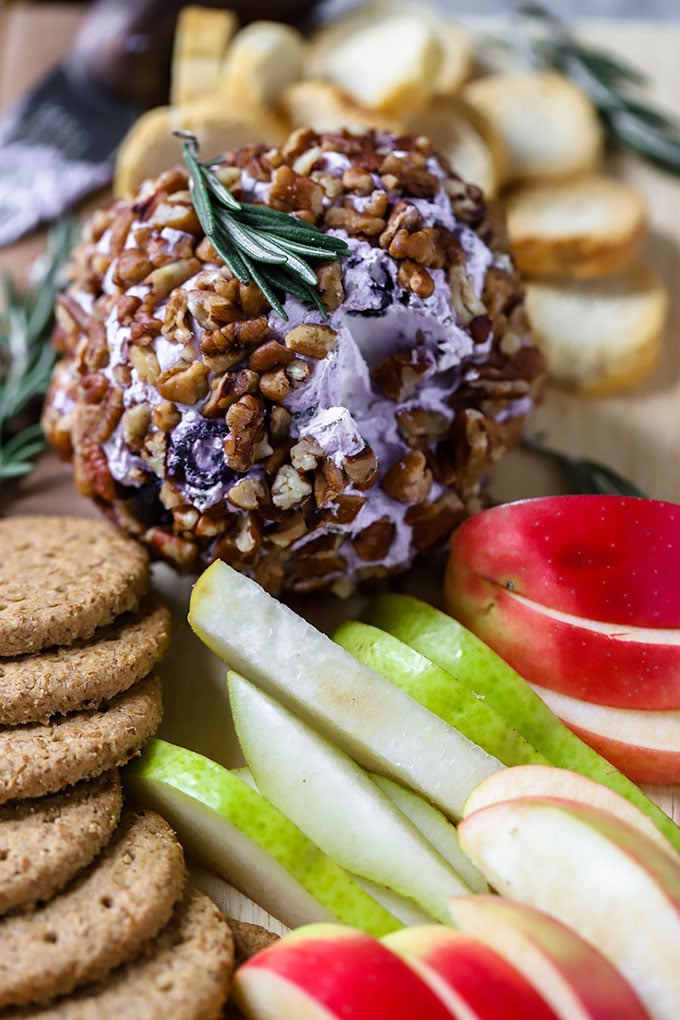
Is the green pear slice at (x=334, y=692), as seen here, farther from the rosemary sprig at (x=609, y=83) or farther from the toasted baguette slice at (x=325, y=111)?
the rosemary sprig at (x=609, y=83)

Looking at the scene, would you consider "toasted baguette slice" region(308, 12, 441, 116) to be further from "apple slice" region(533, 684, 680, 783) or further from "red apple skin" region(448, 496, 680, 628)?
"apple slice" region(533, 684, 680, 783)

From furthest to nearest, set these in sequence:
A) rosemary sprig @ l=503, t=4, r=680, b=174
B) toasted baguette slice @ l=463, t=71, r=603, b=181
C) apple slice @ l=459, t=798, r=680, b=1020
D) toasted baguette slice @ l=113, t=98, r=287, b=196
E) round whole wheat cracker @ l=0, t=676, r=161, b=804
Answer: rosemary sprig @ l=503, t=4, r=680, b=174
toasted baguette slice @ l=463, t=71, r=603, b=181
toasted baguette slice @ l=113, t=98, r=287, b=196
round whole wheat cracker @ l=0, t=676, r=161, b=804
apple slice @ l=459, t=798, r=680, b=1020

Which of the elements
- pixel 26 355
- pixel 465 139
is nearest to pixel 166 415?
pixel 26 355

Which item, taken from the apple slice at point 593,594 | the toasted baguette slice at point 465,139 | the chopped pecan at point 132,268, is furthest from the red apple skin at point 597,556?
the toasted baguette slice at point 465,139

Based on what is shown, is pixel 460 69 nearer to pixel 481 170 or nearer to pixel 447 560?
pixel 481 170

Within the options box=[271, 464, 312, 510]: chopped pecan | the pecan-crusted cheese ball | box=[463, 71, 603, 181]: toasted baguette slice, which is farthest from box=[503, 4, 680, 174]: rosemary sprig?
box=[271, 464, 312, 510]: chopped pecan

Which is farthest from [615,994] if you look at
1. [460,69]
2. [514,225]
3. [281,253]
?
[460,69]
